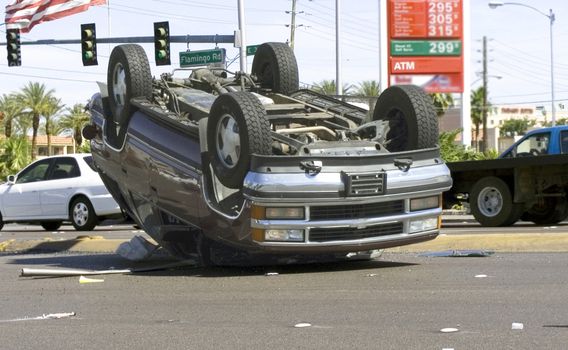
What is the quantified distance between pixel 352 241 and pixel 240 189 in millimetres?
1111

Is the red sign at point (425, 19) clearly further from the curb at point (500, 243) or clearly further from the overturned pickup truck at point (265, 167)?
the overturned pickup truck at point (265, 167)

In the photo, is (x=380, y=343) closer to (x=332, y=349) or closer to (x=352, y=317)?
(x=332, y=349)

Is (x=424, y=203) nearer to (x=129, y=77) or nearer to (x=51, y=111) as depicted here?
(x=129, y=77)

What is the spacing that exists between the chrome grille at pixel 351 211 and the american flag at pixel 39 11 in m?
26.5

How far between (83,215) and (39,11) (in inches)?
619

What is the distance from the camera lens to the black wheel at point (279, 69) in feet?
38.1

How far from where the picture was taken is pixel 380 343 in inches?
246

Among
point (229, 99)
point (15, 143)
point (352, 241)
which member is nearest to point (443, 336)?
point (352, 241)

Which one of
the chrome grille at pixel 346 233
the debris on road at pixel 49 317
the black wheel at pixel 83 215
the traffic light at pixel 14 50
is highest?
the traffic light at pixel 14 50

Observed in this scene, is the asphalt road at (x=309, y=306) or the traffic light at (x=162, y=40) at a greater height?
the traffic light at (x=162, y=40)

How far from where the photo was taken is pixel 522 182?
58.4 feet

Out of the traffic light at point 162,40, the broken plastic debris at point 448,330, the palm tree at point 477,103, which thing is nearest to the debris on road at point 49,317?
the broken plastic debris at point 448,330

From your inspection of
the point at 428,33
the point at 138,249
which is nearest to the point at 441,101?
the point at 428,33

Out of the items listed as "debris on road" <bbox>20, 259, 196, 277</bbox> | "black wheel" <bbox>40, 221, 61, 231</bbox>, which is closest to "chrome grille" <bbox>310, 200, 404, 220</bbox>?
"debris on road" <bbox>20, 259, 196, 277</bbox>
